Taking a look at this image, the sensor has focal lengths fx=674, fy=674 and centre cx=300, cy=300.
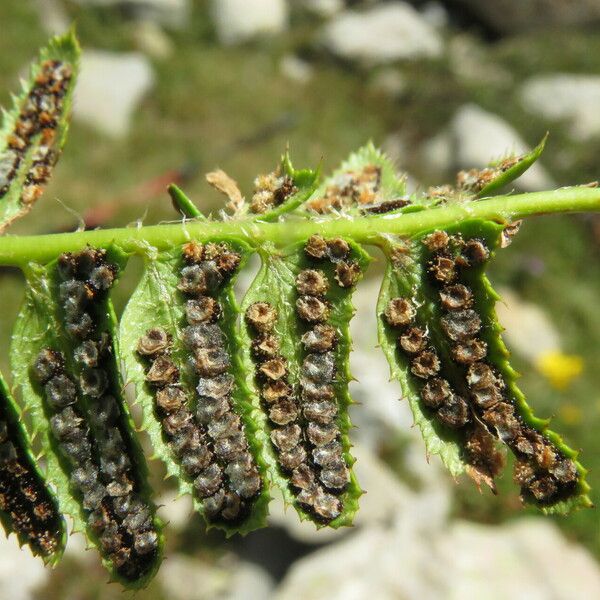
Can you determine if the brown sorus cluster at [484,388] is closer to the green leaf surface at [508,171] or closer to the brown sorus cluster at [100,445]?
the green leaf surface at [508,171]

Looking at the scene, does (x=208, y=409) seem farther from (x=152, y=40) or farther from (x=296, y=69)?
(x=296, y=69)

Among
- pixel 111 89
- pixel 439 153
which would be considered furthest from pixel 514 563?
pixel 111 89

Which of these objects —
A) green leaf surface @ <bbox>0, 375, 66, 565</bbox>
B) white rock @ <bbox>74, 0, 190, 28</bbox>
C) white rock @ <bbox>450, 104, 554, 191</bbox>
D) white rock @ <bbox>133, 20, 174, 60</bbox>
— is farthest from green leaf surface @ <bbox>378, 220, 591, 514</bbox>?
white rock @ <bbox>74, 0, 190, 28</bbox>

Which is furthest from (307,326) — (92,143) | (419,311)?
(92,143)

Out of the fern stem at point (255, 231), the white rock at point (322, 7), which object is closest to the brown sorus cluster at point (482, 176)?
the fern stem at point (255, 231)

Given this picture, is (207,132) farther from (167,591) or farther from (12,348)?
(12,348)
